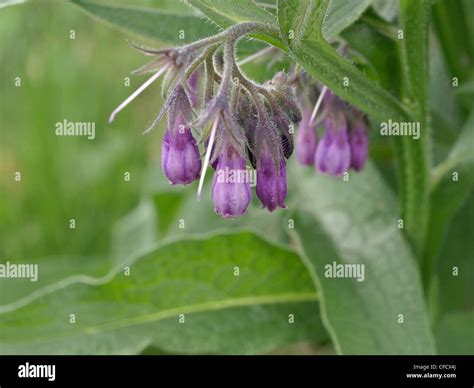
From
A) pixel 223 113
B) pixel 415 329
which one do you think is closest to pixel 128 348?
pixel 415 329

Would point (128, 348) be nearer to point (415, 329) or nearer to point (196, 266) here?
point (196, 266)

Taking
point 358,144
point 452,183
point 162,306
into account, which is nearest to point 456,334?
point 452,183

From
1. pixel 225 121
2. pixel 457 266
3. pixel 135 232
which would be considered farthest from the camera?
pixel 135 232

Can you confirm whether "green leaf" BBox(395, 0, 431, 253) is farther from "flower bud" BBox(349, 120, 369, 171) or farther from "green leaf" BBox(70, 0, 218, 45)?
"green leaf" BBox(70, 0, 218, 45)

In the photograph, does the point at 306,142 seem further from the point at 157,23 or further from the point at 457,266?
the point at 457,266

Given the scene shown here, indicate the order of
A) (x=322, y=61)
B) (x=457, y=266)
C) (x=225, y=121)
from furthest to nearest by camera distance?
(x=457, y=266), (x=322, y=61), (x=225, y=121)
